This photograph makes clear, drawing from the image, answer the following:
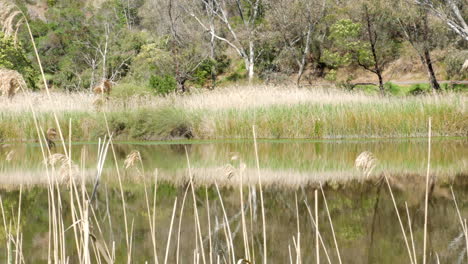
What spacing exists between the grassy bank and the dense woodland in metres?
7.22

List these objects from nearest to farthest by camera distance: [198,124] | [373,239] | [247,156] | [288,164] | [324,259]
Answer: [324,259], [373,239], [288,164], [247,156], [198,124]

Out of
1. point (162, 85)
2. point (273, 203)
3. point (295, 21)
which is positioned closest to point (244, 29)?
point (295, 21)

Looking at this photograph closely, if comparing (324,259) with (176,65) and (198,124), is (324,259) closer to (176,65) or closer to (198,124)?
(198,124)

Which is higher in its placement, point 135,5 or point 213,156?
point 135,5

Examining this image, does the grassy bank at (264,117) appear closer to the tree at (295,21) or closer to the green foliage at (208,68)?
the tree at (295,21)

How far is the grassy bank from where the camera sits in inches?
462

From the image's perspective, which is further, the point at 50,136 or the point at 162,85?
the point at 162,85

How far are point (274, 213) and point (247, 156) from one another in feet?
12.4

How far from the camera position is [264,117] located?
1198 centimetres

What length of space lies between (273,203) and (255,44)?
78.5 feet

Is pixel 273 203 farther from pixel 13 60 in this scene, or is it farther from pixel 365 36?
pixel 365 36

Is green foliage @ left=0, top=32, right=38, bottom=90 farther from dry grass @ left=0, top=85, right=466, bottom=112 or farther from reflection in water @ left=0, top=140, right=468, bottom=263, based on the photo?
reflection in water @ left=0, top=140, right=468, bottom=263

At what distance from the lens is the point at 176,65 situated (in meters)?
25.2

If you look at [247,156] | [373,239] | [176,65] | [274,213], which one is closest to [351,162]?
[247,156]
